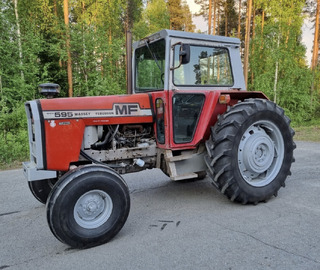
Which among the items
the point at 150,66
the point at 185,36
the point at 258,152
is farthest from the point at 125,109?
the point at 258,152

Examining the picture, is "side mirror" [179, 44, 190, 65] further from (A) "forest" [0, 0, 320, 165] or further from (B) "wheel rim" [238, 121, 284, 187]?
(A) "forest" [0, 0, 320, 165]

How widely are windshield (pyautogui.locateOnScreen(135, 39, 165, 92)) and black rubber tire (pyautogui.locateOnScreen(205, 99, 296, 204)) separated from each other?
3.34ft

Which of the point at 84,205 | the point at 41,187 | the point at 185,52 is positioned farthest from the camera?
the point at 41,187

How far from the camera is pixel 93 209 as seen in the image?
9.32 ft

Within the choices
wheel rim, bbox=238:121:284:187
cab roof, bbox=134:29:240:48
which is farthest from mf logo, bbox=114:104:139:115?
wheel rim, bbox=238:121:284:187

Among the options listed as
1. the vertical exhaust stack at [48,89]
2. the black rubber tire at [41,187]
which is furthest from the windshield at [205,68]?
the black rubber tire at [41,187]

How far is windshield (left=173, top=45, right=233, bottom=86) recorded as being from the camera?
3.66 meters

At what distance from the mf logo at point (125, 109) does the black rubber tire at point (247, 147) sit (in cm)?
107

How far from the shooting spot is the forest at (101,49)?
33.6ft

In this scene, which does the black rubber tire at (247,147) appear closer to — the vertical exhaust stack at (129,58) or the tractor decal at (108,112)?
the tractor decal at (108,112)

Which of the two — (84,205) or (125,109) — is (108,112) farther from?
(84,205)

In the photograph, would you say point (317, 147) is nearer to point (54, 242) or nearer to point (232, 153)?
point (232, 153)

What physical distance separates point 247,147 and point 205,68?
4.10 feet

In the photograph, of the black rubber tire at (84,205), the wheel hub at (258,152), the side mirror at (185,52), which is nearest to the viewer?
the black rubber tire at (84,205)
